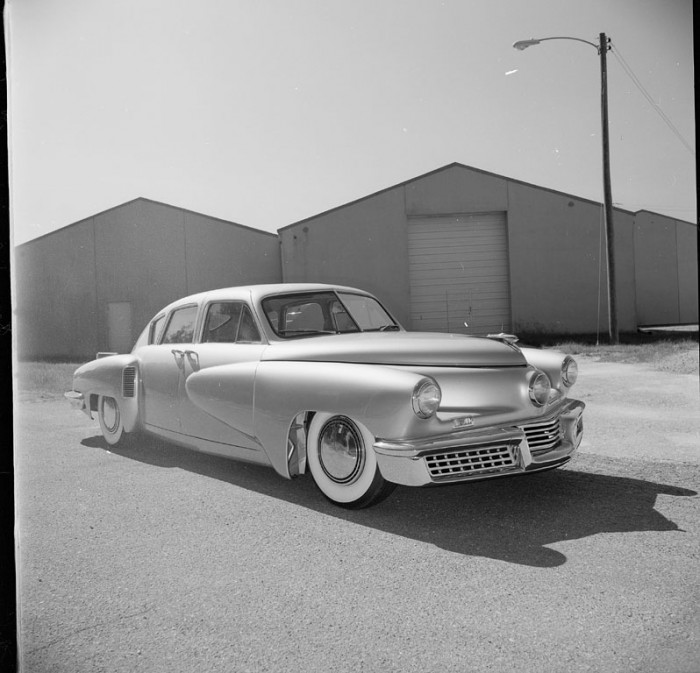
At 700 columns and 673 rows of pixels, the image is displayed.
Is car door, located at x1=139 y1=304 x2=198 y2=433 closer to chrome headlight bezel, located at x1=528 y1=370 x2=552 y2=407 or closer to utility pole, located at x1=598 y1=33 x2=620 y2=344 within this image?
chrome headlight bezel, located at x1=528 y1=370 x2=552 y2=407

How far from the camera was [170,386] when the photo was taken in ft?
6.96

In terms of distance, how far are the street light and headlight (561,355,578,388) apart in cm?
16

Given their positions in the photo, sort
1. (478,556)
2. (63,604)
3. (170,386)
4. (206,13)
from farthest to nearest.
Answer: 1. (170,386)
2. (206,13)
3. (478,556)
4. (63,604)

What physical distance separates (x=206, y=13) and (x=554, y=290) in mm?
1429

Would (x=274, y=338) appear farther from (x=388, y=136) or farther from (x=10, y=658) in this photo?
(x=10, y=658)

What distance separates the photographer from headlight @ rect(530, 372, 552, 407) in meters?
2.12

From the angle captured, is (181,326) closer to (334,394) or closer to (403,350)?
(334,394)

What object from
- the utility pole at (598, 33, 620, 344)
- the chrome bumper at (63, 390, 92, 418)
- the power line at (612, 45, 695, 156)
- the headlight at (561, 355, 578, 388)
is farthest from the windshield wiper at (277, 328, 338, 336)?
the power line at (612, 45, 695, 156)

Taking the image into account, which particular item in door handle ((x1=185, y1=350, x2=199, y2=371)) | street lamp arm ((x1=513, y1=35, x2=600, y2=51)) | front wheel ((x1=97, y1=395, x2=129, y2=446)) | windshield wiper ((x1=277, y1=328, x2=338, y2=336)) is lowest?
front wheel ((x1=97, y1=395, x2=129, y2=446))

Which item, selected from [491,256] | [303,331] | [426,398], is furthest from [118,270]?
[491,256]

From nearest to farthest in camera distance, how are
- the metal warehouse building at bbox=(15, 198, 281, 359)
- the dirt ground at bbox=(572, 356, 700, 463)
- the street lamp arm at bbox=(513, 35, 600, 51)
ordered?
the metal warehouse building at bbox=(15, 198, 281, 359) → the street lamp arm at bbox=(513, 35, 600, 51) → the dirt ground at bbox=(572, 356, 700, 463)

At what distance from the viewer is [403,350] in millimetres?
2109

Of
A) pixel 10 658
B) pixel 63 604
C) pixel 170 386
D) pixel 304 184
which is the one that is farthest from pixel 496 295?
pixel 10 658

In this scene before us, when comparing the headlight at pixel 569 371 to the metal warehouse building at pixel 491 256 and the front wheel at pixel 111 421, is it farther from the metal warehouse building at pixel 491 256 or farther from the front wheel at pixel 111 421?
the front wheel at pixel 111 421
